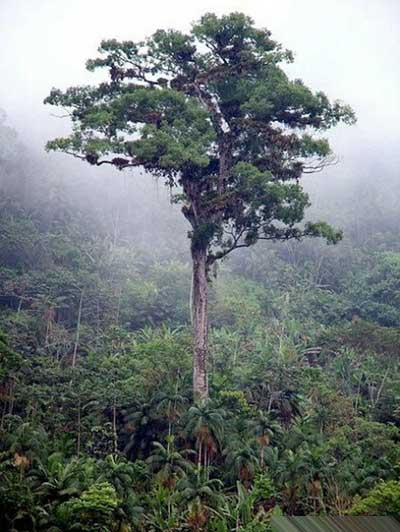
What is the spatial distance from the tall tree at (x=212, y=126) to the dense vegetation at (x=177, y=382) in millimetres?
2426

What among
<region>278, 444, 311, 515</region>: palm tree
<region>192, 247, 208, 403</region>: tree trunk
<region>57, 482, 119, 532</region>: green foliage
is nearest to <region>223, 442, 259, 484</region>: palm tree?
<region>278, 444, 311, 515</region>: palm tree

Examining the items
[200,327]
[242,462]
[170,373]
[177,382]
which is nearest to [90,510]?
[242,462]

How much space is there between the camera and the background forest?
773 inches

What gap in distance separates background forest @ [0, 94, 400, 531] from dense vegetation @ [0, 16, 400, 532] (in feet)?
0.20

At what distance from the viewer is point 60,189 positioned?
A: 48.5 m

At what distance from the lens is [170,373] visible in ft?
82.5

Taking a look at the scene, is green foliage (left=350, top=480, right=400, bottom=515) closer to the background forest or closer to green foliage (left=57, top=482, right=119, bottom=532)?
the background forest

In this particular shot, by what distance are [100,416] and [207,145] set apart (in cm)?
862

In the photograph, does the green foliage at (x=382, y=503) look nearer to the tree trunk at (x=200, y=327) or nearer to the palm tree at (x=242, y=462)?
the palm tree at (x=242, y=462)

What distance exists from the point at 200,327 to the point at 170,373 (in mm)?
2148

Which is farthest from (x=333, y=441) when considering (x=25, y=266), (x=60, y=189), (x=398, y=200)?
(x=398, y=200)

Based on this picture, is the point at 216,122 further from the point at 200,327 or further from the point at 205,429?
the point at 205,429

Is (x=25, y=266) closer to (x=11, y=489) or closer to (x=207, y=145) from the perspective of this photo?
(x=207, y=145)

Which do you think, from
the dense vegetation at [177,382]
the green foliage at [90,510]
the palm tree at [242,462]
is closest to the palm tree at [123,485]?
the dense vegetation at [177,382]
